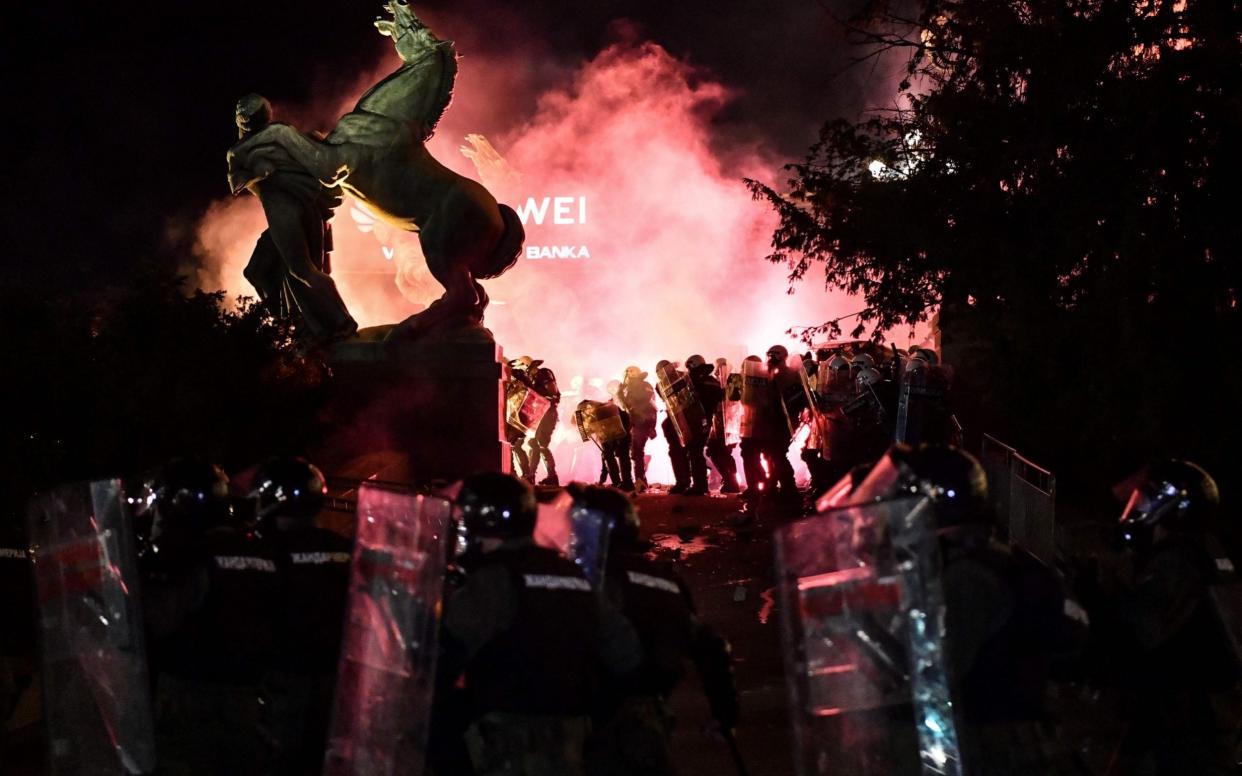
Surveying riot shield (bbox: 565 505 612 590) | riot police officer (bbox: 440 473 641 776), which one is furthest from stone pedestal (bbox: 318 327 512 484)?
riot police officer (bbox: 440 473 641 776)

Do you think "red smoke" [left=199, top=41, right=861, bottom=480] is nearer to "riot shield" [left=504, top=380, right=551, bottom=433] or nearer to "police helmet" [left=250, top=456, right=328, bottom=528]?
"riot shield" [left=504, top=380, right=551, bottom=433]

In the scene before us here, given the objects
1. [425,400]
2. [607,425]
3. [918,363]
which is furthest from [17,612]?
[607,425]

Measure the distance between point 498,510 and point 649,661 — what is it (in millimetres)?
696

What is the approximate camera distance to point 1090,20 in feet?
34.2

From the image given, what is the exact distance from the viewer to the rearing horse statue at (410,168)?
1250 centimetres

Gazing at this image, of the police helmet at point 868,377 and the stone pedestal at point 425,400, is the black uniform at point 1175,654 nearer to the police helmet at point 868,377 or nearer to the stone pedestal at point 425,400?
the police helmet at point 868,377

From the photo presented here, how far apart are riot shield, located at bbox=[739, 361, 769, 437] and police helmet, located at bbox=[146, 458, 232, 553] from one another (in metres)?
9.58

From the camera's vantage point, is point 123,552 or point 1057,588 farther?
point 123,552

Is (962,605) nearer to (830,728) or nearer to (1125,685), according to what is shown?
(830,728)

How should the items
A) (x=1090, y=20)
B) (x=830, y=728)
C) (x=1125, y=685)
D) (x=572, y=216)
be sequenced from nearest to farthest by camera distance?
(x=830, y=728) < (x=1125, y=685) < (x=1090, y=20) < (x=572, y=216)

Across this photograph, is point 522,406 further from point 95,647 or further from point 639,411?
point 95,647

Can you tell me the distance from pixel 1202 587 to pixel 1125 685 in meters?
0.43

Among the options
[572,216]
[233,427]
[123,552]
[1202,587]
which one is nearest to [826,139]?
[233,427]

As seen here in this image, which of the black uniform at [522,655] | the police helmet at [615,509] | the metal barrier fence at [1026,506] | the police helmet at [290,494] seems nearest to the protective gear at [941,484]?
the police helmet at [615,509]
